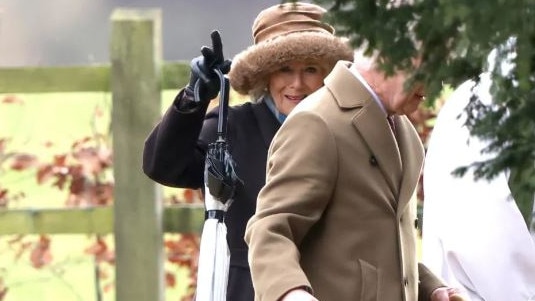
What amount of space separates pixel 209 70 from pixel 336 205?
104 centimetres

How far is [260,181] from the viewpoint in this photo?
15.1 feet

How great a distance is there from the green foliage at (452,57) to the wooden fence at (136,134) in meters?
3.75

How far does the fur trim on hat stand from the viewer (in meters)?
4.75

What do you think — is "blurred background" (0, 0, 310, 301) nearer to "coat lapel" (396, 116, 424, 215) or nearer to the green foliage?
"coat lapel" (396, 116, 424, 215)

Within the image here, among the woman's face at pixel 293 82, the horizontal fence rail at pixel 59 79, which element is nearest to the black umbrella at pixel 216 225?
the woman's face at pixel 293 82

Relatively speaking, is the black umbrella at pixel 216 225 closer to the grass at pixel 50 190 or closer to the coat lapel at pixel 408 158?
the coat lapel at pixel 408 158

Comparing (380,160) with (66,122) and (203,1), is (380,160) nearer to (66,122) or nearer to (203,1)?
(66,122)

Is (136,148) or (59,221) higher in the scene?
(136,148)

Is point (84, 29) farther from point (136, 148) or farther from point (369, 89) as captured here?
point (369, 89)

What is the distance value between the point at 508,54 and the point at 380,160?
1469 mm

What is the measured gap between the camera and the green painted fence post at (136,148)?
241 inches

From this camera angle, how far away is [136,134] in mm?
6141

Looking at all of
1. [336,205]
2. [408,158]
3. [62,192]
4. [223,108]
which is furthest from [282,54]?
[62,192]

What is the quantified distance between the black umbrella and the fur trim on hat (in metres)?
0.42
